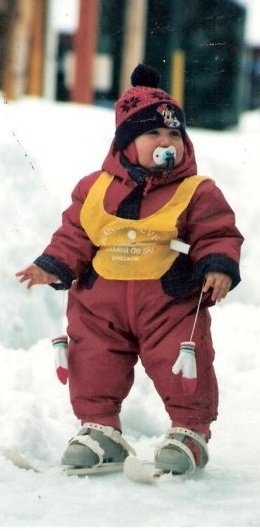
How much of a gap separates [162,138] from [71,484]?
0.74 meters

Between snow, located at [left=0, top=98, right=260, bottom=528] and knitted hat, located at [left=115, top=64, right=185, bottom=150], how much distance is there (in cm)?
64

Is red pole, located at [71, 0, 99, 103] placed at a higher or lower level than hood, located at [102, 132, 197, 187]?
higher

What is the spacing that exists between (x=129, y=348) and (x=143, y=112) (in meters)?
0.50

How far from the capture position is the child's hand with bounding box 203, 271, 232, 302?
7.07ft

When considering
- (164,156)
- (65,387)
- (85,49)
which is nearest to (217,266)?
(164,156)

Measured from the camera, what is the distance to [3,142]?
350 cm

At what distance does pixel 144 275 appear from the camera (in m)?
2.23

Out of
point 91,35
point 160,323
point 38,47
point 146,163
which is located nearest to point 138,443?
point 160,323

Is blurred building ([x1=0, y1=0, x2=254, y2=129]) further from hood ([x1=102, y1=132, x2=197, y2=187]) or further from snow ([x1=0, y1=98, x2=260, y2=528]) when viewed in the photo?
hood ([x1=102, y1=132, x2=197, y2=187])

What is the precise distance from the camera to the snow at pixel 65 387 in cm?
185

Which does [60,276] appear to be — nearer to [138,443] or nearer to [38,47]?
[138,443]

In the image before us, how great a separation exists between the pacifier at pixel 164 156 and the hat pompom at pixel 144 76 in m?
0.21

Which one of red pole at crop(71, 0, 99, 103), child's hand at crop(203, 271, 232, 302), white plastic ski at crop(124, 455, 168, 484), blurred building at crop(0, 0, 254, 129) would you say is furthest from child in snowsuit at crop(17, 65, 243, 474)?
red pole at crop(71, 0, 99, 103)

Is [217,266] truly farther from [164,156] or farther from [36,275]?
[36,275]
